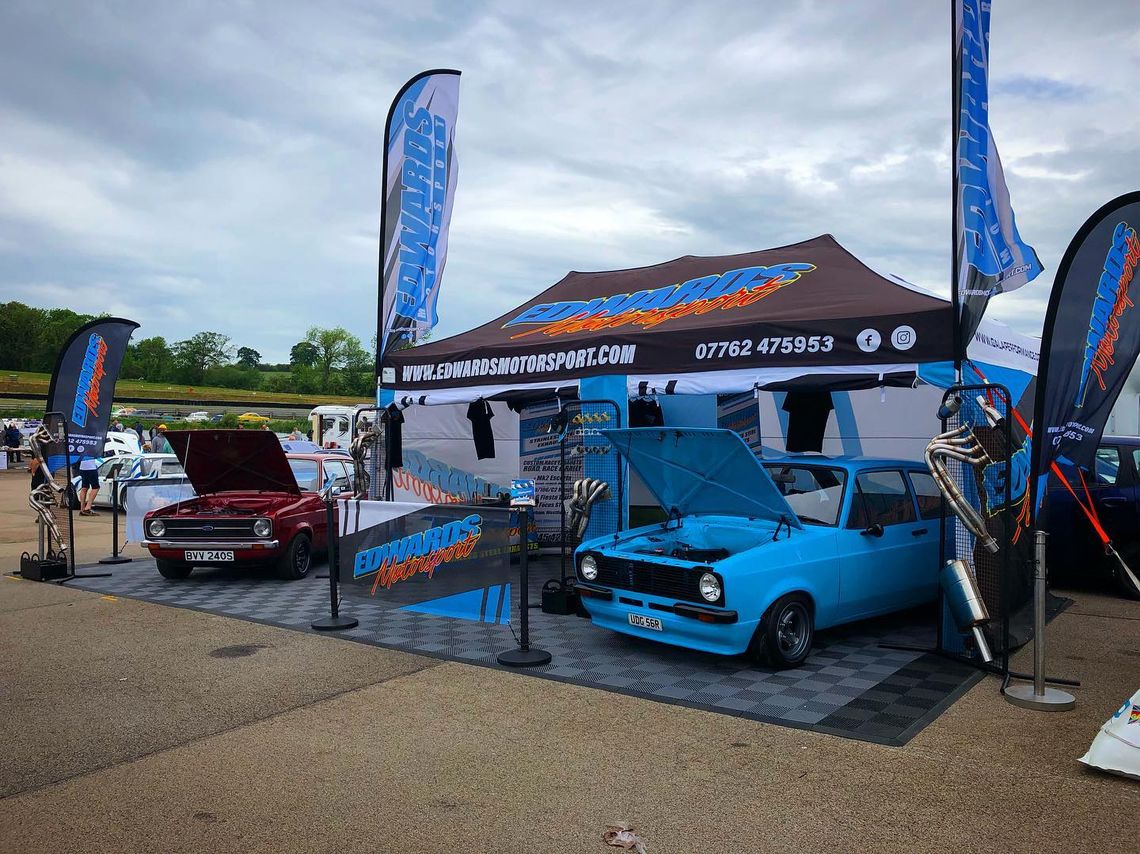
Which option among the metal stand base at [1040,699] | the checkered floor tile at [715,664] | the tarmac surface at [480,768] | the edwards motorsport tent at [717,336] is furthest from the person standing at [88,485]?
the metal stand base at [1040,699]

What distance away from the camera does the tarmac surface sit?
3.69 metres

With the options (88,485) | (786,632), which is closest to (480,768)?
(786,632)

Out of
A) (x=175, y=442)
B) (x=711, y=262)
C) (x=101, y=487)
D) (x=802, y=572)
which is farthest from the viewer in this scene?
(x=101, y=487)

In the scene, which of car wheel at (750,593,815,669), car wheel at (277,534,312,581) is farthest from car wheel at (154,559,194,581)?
car wheel at (750,593,815,669)

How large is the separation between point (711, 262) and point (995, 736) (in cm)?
740

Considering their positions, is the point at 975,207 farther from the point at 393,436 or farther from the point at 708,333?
the point at 393,436

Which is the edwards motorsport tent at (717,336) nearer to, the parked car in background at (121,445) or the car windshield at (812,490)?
the car windshield at (812,490)

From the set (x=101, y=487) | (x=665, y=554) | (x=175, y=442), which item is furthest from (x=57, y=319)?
(x=665, y=554)

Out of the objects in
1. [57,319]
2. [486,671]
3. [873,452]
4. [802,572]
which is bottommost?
[486,671]

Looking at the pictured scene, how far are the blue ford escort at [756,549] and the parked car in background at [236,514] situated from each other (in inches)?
183

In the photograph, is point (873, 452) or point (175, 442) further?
point (873, 452)

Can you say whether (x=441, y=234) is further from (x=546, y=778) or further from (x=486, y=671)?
(x=546, y=778)

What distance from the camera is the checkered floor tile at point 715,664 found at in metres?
5.36

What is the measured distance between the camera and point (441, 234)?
452 inches
